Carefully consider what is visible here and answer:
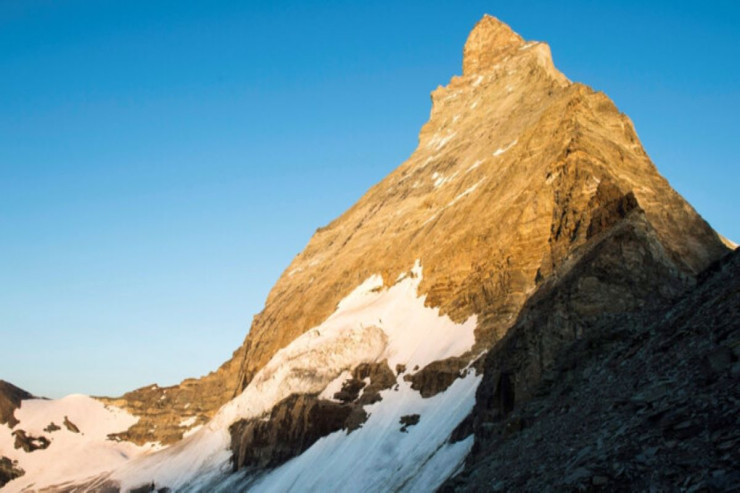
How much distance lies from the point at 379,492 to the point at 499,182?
125 feet

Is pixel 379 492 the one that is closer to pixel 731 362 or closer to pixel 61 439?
pixel 731 362

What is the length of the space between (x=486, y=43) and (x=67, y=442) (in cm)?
11769

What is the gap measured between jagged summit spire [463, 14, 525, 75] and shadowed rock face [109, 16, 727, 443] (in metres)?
12.5

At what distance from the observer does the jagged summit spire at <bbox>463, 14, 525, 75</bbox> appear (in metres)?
150

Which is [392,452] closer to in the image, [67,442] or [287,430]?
[287,430]

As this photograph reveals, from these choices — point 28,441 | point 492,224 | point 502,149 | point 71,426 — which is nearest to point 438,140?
point 502,149

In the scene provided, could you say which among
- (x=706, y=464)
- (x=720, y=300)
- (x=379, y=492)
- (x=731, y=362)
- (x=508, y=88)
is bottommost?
(x=379, y=492)

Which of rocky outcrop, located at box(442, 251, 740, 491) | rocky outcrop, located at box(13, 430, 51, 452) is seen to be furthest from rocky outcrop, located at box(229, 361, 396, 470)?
rocky outcrop, located at box(13, 430, 51, 452)

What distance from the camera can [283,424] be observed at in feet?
233

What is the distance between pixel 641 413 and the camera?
15.7m

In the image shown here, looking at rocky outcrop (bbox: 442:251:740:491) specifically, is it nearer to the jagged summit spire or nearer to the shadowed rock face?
the shadowed rock face

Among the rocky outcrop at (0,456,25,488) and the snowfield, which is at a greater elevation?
the snowfield

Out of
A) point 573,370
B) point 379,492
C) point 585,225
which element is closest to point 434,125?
point 585,225

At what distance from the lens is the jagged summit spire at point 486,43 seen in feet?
494
